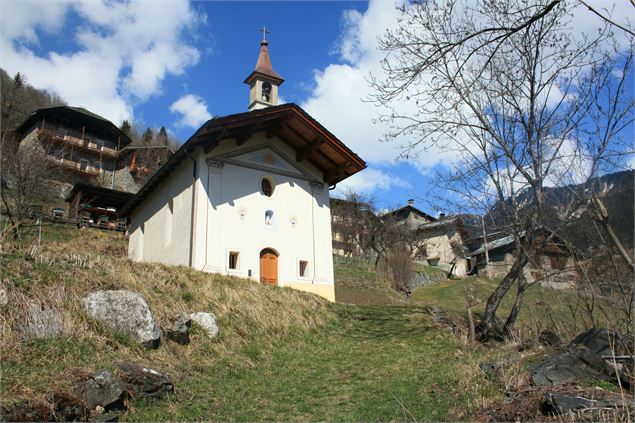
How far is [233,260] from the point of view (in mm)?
19234

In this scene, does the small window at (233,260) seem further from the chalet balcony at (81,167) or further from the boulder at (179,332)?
the chalet balcony at (81,167)

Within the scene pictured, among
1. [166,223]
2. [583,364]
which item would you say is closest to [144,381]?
[583,364]

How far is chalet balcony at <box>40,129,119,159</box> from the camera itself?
153 ft

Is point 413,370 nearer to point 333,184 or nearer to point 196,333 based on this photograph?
point 196,333

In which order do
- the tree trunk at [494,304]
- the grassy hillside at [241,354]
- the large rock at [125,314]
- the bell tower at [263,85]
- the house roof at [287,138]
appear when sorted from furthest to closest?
the bell tower at [263,85] → the house roof at [287,138] → the tree trunk at [494,304] → the large rock at [125,314] → the grassy hillside at [241,354]

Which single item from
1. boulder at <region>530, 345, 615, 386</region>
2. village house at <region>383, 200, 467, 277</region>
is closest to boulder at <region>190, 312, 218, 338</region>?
boulder at <region>530, 345, 615, 386</region>

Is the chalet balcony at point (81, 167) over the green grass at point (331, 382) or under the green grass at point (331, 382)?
over

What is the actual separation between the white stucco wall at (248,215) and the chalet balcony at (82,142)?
29.4m

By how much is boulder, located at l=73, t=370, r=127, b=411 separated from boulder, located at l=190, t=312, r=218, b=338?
422cm

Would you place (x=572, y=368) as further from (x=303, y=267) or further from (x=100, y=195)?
(x=100, y=195)

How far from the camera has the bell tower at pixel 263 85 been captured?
77.2 feet

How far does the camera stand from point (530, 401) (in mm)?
6816

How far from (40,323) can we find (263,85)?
1721 centimetres

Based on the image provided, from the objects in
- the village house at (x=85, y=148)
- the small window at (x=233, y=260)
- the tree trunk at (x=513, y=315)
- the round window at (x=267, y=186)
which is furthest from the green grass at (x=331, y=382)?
the village house at (x=85, y=148)
